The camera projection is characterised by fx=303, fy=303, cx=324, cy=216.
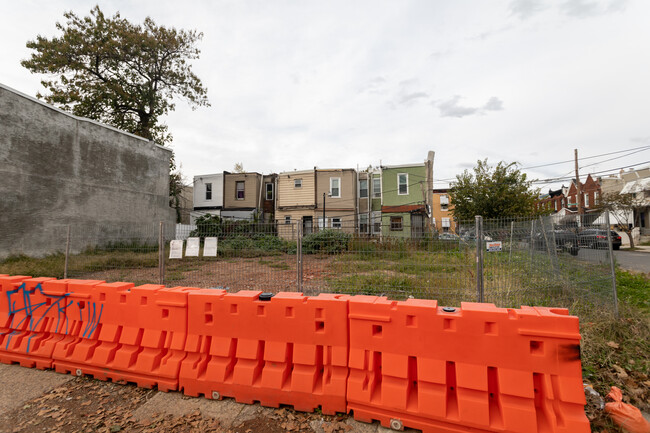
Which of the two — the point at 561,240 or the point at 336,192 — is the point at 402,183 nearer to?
the point at 336,192

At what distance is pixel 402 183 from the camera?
26.3m

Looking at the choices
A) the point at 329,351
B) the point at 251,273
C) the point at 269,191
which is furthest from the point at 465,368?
the point at 269,191

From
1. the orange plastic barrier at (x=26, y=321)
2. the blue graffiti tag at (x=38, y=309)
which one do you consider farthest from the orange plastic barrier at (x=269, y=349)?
the orange plastic barrier at (x=26, y=321)

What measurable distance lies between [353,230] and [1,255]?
566 inches

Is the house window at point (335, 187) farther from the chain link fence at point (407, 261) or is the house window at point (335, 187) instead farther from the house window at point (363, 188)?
the chain link fence at point (407, 261)

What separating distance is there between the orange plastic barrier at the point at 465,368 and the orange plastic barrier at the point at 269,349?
225 mm

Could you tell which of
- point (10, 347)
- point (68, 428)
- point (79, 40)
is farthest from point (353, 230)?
point (79, 40)

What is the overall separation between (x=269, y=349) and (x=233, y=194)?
95.3ft

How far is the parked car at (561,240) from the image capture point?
5.49 m

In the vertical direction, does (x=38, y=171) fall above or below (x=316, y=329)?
above

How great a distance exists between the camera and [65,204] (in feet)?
46.1

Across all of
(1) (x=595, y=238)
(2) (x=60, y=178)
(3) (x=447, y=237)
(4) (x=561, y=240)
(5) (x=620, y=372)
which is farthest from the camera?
(2) (x=60, y=178)

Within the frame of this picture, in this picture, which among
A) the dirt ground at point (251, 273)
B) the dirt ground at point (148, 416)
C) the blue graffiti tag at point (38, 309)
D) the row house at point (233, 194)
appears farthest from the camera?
the row house at point (233, 194)

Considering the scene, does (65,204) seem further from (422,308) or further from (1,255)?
(422,308)
